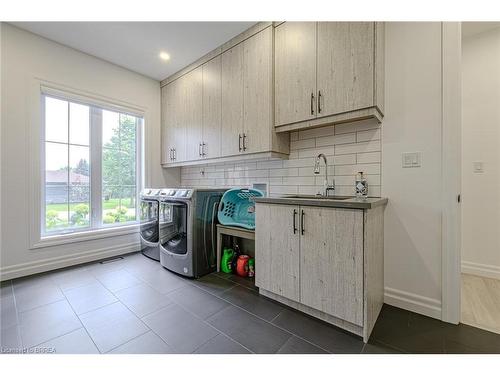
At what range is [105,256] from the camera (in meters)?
2.76

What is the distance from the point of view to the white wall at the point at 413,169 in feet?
5.16

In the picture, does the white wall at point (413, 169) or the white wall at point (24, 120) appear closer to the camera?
the white wall at point (413, 169)

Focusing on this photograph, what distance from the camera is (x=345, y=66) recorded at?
5.33 feet

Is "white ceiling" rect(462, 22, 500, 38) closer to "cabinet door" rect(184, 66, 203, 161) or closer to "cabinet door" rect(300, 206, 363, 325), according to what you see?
"cabinet door" rect(300, 206, 363, 325)

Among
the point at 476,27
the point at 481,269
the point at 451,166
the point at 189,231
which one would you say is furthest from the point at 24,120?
the point at 481,269

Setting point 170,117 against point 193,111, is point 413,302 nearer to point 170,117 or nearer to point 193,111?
point 193,111

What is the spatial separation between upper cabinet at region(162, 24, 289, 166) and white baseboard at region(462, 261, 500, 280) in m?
2.26

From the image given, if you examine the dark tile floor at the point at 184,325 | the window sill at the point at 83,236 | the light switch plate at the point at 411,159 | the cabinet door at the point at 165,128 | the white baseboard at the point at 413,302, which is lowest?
the dark tile floor at the point at 184,325

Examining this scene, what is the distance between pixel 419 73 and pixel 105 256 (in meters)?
3.76

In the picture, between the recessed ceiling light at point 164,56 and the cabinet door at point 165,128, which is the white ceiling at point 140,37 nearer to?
the recessed ceiling light at point 164,56

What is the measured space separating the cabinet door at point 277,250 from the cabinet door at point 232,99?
0.89 meters

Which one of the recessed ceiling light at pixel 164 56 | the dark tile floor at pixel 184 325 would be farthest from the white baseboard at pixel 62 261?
the recessed ceiling light at pixel 164 56

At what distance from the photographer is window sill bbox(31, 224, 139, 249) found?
7.60 ft
